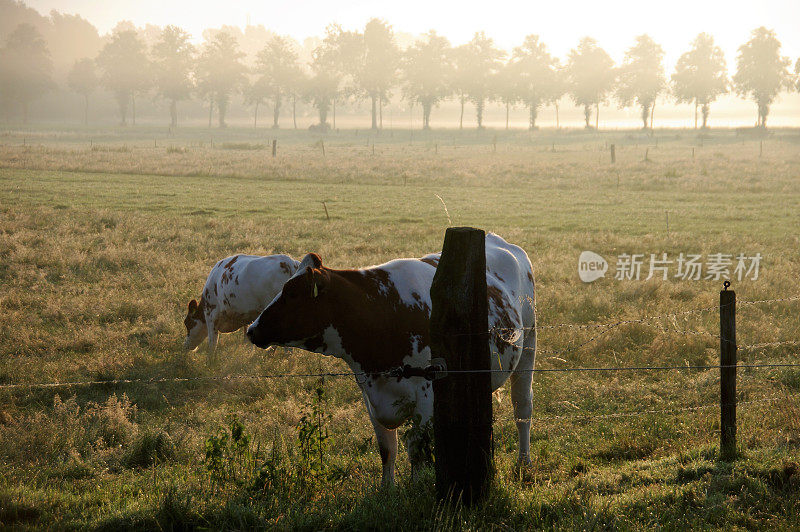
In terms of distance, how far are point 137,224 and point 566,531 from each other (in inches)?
710

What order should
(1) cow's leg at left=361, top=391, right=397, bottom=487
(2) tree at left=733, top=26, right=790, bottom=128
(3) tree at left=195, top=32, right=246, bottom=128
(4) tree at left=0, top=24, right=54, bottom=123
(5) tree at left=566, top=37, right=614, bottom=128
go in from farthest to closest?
(3) tree at left=195, top=32, right=246, bottom=128, (4) tree at left=0, top=24, right=54, bottom=123, (5) tree at left=566, top=37, right=614, bottom=128, (2) tree at left=733, top=26, right=790, bottom=128, (1) cow's leg at left=361, top=391, right=397, bottom=487

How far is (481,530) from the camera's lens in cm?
396

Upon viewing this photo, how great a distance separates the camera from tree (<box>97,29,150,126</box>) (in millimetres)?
107250

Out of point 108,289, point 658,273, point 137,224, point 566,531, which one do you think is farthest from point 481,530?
point 137,224

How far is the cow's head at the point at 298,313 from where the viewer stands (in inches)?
185

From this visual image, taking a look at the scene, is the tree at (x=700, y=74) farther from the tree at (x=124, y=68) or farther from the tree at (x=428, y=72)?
the tree at (x=124, y=68)

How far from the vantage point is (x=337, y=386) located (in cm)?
855

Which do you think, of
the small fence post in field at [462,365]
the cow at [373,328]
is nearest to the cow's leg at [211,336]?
the cow at [373,328]

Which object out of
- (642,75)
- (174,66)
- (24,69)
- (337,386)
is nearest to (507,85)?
(642,75)

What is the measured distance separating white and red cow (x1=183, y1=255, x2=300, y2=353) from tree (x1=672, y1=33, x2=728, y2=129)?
303 ft

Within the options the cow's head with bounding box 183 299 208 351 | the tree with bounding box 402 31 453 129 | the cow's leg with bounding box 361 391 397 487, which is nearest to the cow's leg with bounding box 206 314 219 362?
the cow's head with bounding box 183 299 208 351

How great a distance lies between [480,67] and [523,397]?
97798 millimetres

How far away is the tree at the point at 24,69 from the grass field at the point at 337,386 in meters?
88.2

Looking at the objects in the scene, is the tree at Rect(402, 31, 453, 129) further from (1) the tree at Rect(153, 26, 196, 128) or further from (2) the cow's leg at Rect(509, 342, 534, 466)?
(2) the cow's leg at Rect(509, 342, 534, 466)
